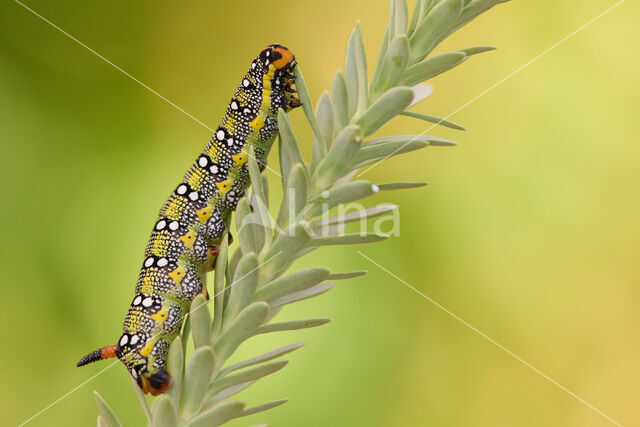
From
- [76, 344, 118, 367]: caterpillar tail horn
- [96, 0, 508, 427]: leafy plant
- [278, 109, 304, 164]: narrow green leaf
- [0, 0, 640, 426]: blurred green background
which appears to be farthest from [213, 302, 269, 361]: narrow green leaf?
[0, 0, 640, 426]: blurred green background

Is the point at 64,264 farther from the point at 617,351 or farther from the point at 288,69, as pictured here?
the point at 617,351

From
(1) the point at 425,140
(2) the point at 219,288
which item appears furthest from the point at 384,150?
(2) the point at 219,288

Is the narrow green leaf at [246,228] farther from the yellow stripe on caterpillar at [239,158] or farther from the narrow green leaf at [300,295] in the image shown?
the yellow stripe on caterpillar at [239,158]

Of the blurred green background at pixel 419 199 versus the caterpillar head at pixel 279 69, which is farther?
the blurred green background at pixel 419 199

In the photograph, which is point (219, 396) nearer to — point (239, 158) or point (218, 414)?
point (218, 414)

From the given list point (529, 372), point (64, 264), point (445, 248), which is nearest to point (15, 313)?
point (64, 264)

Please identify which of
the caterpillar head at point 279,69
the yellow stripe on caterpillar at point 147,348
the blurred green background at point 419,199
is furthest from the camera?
the blurred green background at point 419,199

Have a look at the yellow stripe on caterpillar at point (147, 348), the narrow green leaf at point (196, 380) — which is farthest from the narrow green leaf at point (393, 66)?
the yellow stripe on caterpillar at point (147, 348)
